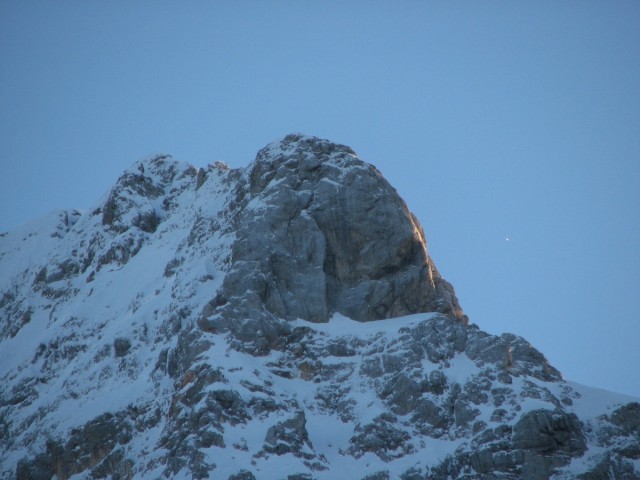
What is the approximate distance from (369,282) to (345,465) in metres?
26.3

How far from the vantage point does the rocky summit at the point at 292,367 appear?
93.7m

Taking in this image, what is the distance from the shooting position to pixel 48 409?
12131 centimetres

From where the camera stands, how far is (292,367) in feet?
348

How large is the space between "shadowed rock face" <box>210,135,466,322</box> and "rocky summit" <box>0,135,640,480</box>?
20 cm

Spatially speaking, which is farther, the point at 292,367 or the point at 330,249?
the point at 330,249

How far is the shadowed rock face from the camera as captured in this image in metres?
113

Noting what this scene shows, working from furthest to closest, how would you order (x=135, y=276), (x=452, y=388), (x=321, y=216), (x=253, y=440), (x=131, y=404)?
(x=135, y=276), (x=321, y=216), (x=131, y=404), (x=452, y=388), (x=253, y=440)

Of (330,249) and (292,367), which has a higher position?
(330,249)

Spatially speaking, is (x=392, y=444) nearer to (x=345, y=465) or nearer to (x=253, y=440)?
(x=345, y=465)

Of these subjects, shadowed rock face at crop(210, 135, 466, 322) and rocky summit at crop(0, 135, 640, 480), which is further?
shadowed rock face at crop(210, 135, 466, 322)

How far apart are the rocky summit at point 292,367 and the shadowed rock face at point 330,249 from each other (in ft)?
0.66

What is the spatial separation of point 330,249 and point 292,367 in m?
17.1

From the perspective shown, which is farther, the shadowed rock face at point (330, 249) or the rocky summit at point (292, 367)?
the shadowed rock face at point (330, 249)

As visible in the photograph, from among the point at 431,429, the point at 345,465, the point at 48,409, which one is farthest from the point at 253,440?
the point at 48,409
